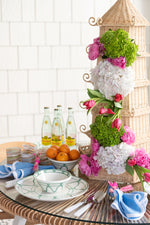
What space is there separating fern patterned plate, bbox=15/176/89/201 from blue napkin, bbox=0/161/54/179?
66mm

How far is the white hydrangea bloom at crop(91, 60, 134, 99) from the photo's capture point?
1289mm

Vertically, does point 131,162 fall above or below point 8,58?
below

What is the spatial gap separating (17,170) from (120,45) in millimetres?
627

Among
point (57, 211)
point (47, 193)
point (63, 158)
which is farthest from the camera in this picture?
point (63, 158)

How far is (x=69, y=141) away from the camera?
5.69 ft

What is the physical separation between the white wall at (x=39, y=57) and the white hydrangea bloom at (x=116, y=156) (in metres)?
1.63

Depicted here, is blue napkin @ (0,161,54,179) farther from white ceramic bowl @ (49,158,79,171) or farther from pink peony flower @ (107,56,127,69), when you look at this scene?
pink peony flower @ (107,56,127,69)

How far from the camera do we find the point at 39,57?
2.85 m

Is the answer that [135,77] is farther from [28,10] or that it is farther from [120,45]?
[28,10]

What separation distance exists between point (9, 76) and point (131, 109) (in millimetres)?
1657

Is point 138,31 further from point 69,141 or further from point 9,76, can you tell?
point 9,76

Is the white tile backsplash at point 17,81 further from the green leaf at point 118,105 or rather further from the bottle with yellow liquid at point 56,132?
the green leaf at point 118,105

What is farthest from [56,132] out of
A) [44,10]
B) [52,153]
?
[44,10]

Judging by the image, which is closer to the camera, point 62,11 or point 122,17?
point 122,17
